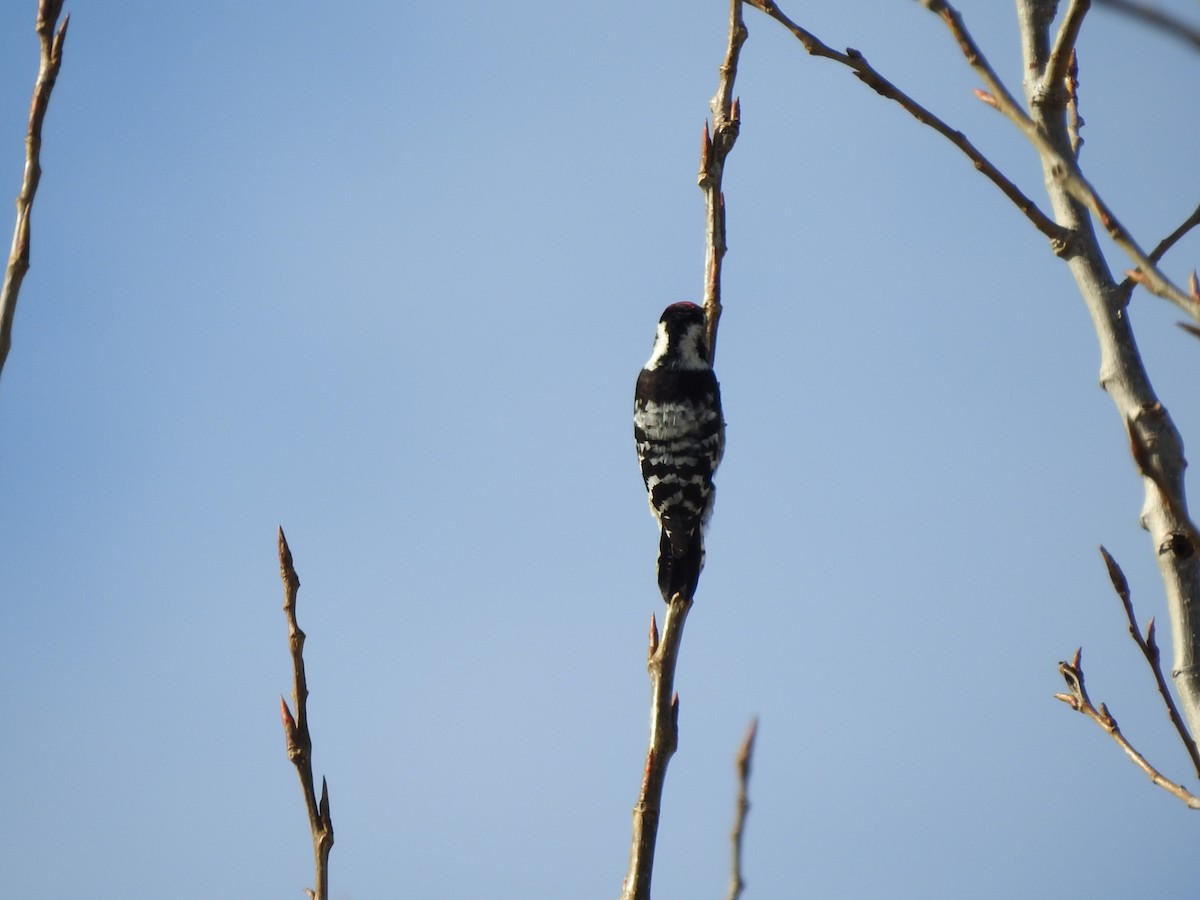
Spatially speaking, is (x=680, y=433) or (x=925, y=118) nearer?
(x=925, y=118)

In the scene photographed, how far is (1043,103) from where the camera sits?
2123 millimetres

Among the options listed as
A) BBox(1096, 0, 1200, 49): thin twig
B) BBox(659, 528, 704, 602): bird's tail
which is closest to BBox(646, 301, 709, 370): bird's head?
BBox(659, 528, 704, 602): bird's tail

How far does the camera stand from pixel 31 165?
1.68 metres

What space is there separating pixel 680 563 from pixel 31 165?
15.4 ft

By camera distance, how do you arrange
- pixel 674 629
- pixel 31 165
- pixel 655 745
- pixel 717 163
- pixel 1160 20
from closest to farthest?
pixel 1160 20, pixel 31 165, pixel 655 745, pixel 674 629, pixel 717 163

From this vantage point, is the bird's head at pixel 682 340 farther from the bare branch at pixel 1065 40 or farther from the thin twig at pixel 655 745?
the bare branch at pixel 1065 40

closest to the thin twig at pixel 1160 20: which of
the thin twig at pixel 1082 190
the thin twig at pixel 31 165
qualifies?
the thin twig at pixel 1082 190

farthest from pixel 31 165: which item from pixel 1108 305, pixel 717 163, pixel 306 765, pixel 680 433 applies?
pixel 680 433

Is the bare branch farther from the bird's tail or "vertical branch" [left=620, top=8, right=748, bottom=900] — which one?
the bird's tail

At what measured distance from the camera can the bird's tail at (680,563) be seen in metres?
5.93

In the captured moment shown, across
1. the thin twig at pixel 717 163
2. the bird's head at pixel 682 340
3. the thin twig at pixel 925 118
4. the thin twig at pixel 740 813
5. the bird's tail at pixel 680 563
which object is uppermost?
the bird's head at pixel 682 340

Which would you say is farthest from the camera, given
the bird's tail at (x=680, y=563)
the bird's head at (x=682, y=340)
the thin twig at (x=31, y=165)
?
the bird's head at (x=682, y=340)

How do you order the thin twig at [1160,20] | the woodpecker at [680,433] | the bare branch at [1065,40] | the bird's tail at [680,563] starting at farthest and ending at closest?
the woodpecker at [680,433], the bird's tail at [680,563], the bare branch at [1065,40], the thin twig at [1160,20]

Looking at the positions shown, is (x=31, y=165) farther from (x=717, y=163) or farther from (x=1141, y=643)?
(x=717, y=163)
